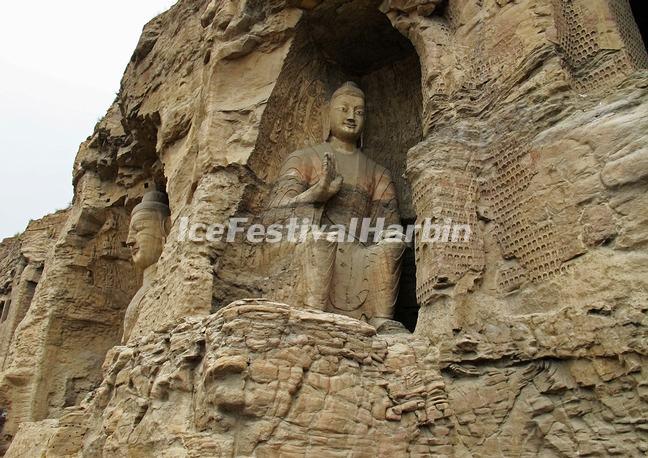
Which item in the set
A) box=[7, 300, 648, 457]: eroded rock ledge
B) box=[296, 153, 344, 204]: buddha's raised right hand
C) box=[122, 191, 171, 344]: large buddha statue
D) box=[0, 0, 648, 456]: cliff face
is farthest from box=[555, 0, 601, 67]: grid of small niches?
box=[122, 191, 171, 344]: large buddha statue

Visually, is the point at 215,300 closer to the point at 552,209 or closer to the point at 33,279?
the point at 552,209

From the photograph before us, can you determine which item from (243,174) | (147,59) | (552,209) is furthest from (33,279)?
(552,209)

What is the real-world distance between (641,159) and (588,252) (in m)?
0.65

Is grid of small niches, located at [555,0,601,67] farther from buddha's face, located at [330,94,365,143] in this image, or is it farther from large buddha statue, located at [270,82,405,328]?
buddha's face, located at [330,94,365,143]

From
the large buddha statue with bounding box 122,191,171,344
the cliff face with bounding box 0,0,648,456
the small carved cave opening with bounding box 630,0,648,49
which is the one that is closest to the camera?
the cliff face with bounding box 0,0,648,456

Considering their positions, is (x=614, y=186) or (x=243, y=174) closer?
(x=614, y=186)

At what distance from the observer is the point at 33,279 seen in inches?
426

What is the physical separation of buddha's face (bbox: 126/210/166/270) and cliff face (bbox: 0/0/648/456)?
2.88 feet

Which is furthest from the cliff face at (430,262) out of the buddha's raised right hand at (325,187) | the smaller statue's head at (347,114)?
the buddha's raised right hand at (325,187)

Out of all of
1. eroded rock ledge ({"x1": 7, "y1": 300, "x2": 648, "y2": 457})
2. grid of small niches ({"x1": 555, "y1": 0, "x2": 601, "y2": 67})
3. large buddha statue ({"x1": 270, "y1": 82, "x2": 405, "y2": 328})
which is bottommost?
eroded rock ledge ({"x1": 7, "y1": 300, "x2": 648, "y2": 457})

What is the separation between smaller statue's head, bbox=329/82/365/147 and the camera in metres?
6.62

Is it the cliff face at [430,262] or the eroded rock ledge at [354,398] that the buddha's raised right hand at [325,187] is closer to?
the cliff face at [430,262]

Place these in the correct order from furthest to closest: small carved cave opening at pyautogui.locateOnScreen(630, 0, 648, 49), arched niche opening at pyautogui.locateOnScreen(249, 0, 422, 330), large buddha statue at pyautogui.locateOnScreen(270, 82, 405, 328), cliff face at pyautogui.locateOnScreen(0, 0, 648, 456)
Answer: small carved cave opening at pyautogui.locateOnScreen(630, 0, 648, 49), arched niche opening at pyautogui.locateOnScreen(249, 0, 422, 330), large buddha statue at pyautogui.locateOnScreen(270, 82, 405, 328), cliff face at pyautogui.locateOnScreen(0, 0, 648, 456)

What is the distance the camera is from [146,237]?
25.6 ft
